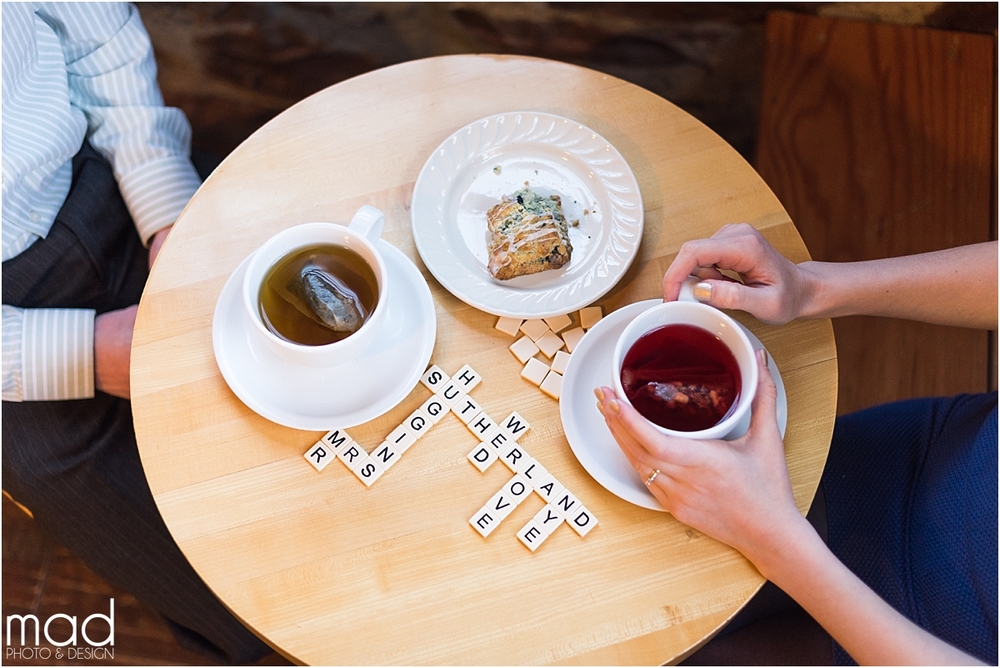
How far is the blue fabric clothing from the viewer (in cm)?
117

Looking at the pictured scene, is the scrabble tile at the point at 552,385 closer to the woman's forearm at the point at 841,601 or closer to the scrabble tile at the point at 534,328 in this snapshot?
the scrabble tile at the point at 534,328

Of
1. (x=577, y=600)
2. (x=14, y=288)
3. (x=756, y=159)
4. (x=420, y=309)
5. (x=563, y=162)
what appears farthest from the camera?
(x=756, y=159)

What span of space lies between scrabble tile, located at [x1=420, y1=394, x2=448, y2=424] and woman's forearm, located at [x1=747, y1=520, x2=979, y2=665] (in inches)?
18.7

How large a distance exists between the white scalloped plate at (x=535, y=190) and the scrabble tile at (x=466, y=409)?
0.46 feet

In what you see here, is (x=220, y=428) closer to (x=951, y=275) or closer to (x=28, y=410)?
(x=28, y=410)

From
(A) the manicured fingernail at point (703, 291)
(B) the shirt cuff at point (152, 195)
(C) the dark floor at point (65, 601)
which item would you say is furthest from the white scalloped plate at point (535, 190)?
(C) the dark floor at point (65, 601)

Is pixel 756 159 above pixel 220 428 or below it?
above

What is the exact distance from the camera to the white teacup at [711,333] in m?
0.96

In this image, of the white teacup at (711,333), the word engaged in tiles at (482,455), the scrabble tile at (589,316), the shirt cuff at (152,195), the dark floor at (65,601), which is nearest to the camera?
the white teacup at (711,333)

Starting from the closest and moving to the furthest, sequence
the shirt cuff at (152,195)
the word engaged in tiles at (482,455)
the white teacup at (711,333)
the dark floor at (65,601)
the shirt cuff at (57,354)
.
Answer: the white teacup at (711,333), the word engaged in tiles at (482,455), the shirt cuff at (57,354), the shirt cuff at (152,195), the dark floor at (65,601)

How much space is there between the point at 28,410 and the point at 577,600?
41.6 inches

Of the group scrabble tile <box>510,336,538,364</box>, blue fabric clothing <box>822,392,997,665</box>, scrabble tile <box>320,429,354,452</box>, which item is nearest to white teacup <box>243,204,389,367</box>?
scrabble tile <box>320,429,354,452</box>

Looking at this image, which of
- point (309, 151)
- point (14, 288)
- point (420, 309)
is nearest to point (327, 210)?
point (309, 151)

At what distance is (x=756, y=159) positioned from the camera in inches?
78.0
